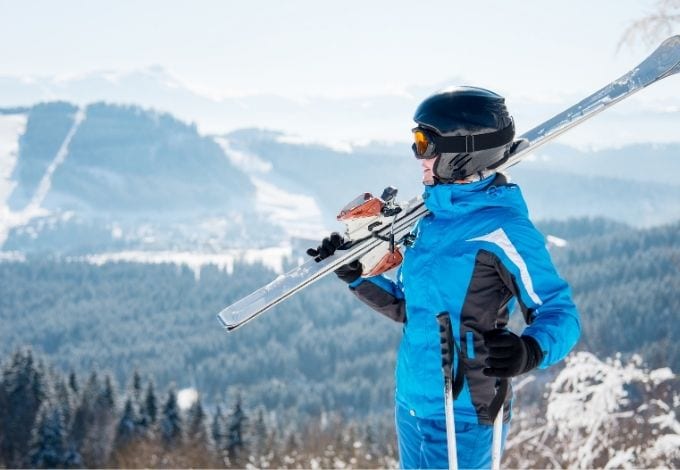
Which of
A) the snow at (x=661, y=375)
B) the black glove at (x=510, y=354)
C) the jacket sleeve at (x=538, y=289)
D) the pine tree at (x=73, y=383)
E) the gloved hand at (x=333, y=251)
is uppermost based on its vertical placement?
the gloved hand at (x=333, y=251)

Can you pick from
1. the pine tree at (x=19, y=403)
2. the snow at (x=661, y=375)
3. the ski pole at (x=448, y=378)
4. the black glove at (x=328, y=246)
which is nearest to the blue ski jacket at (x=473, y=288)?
the ski pole at (x=448, y=378)

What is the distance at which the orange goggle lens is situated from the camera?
2.84 m

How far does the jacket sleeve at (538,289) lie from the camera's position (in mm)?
2457

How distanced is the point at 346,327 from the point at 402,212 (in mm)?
144243

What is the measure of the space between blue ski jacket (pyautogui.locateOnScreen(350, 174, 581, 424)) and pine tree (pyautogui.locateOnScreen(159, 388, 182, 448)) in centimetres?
3513

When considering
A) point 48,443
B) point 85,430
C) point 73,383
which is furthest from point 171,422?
point 73,383

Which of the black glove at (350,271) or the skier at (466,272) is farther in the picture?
the black glove at (350,271)

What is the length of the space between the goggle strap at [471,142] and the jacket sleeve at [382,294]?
0.71 metres

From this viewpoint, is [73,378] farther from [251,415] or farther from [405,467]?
[405,467]

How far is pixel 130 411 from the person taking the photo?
1527 inches

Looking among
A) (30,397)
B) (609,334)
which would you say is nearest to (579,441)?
(30,397)

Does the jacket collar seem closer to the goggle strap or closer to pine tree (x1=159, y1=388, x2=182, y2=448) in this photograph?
the goggle strap

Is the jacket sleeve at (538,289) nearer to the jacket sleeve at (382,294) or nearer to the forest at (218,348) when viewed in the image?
the jacket sleeve at (382,294)

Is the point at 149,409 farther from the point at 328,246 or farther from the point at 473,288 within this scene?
the point at 473,288
